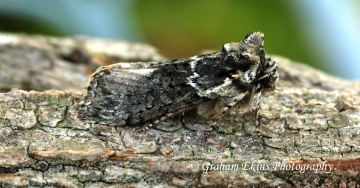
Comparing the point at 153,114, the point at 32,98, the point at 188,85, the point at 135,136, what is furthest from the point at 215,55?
the point at 32,98

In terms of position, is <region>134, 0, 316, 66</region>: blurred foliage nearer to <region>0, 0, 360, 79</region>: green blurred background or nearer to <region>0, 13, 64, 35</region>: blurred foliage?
<region>0, 0, 360, 79</region>: green blurred background

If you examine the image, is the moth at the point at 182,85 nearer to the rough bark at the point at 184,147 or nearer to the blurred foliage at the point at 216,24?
the rough bark at the point at 184,147

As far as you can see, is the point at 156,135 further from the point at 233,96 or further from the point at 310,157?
the point at 310,157

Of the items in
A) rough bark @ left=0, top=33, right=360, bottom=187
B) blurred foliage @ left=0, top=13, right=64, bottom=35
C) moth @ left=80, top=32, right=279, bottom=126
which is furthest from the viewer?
blurred foliage @ left=0, top=13, right=64, bottom=35

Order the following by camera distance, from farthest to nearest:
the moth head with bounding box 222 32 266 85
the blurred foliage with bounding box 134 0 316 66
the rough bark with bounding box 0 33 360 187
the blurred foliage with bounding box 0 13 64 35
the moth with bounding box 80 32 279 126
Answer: the blurred foliage with bounding box 0 13 64 35 < the blurred foliage with bounding box 134 0 316 66 < the moth head with bounding box 222 32 266 85 < the moth with bounding box 80 32 279 126 < the rough bark with bounding box 0 33 360 187

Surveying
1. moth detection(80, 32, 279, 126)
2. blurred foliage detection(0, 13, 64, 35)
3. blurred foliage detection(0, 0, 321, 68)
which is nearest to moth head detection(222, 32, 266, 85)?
moth detection(80, 32, 279, 126)

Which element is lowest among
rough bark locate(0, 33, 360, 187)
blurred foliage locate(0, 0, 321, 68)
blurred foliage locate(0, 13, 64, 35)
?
rough bark locate(0, 33, 360, 187)
